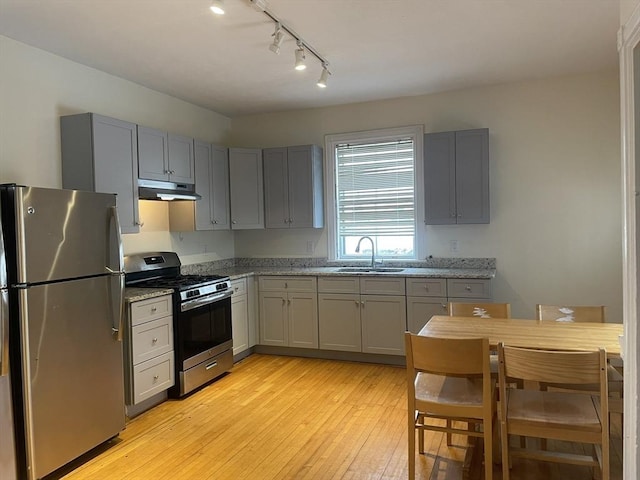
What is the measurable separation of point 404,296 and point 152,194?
2.43 metres

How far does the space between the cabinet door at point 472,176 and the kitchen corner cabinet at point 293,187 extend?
150cm

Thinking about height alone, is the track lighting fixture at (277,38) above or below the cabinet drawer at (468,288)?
above

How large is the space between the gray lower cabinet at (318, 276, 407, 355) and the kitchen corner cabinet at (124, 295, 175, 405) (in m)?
1.59

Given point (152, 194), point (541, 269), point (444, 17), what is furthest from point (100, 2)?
point (541, 269)

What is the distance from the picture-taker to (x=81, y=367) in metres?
2.81

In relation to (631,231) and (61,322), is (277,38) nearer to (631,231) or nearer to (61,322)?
(61,322)

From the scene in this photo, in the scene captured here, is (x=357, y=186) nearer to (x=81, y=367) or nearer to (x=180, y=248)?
(x=180, y=248)

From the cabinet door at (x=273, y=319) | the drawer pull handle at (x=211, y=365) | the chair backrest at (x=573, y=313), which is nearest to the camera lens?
the chair backrest at (x=573, y=313)

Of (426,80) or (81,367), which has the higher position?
(426,80)

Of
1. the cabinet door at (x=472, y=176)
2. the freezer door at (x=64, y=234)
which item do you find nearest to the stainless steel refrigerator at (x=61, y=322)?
the freezer door at (x=64, y=234)

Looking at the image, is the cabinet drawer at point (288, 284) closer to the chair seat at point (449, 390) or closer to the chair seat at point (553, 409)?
the chair seat at point (449, 390)

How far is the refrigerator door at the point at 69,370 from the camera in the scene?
2520 millimetres

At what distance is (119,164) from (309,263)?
2433 millimetres

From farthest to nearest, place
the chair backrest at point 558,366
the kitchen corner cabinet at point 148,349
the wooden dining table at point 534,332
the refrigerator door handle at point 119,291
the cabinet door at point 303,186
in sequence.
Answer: the cabinet door at point 303,186 → the kitchen corner cabinet at point 148,349 → the refrigerator door handle at point 119,291 → the wooden dining table at point 534,332 → the chair backrest at point 558,366
